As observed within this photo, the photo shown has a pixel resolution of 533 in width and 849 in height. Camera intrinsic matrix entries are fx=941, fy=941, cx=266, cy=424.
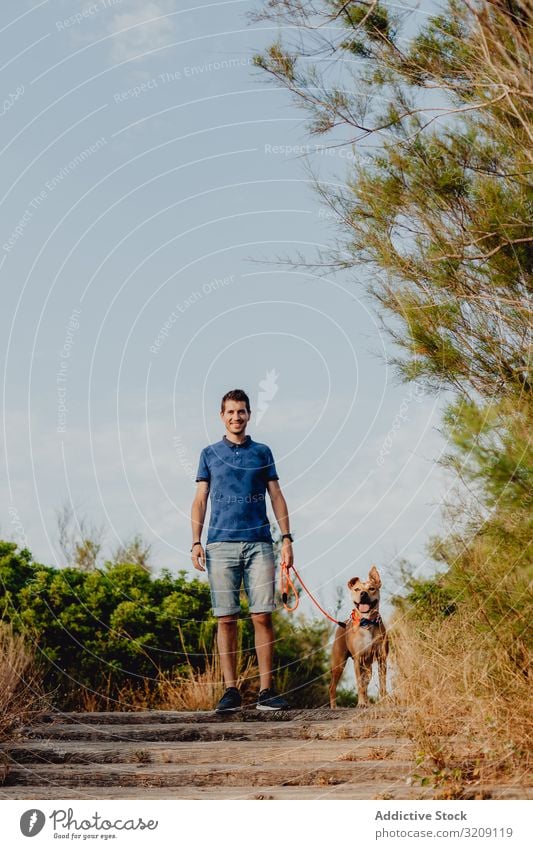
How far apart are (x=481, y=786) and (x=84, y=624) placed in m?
5.39

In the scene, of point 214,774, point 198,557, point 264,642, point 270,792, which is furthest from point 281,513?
point 270,792

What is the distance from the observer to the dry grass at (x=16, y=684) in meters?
6.85

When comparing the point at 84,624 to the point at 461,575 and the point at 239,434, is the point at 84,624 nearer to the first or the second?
the point at 239,434

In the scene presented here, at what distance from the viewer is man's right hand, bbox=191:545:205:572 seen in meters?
6.75

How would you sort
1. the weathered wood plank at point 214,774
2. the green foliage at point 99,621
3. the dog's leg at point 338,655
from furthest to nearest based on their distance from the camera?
the green foliage at point 99,621
the dog's leg at point 338,655
the weathered wood plank at point 214,774

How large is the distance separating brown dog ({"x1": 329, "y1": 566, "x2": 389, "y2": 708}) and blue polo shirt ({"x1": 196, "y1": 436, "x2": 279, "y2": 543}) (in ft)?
5.13

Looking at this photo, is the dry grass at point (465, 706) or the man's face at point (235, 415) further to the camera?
the man's face at point (235, 415)

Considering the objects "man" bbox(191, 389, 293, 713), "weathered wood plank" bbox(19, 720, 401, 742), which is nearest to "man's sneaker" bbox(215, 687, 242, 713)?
"man" bbox(191, 389, 293, 713)

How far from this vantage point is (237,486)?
677 centimetres

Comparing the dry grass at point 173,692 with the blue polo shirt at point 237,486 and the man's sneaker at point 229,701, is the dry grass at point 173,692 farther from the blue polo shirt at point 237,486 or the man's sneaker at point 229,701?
the blue polo shirt at point 237,486

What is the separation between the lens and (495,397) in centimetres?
720
